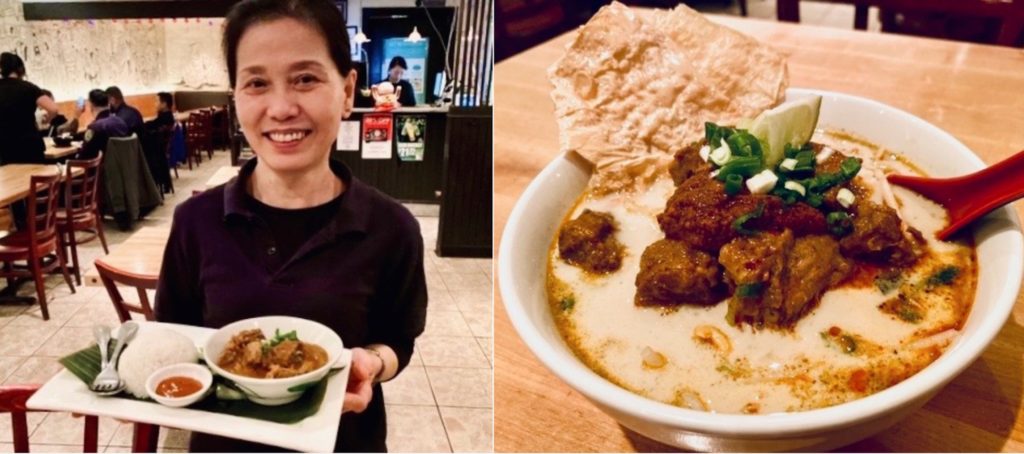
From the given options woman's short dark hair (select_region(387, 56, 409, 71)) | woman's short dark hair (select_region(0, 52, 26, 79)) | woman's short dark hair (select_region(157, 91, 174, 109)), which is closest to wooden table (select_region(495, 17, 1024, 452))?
woman's short dark hair (select_region(157, 91, 174, 109))

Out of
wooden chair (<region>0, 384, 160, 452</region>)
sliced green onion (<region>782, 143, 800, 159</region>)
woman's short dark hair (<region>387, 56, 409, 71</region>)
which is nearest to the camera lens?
sliced green onion (<region>782, 143, 800, 159</region>)

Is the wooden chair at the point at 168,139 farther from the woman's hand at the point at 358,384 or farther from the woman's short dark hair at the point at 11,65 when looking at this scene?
the woman's hand at the point at 358,384

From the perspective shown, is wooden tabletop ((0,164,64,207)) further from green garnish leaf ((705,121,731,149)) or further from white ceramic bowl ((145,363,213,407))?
green garnish leaf ((705,121,731,149))

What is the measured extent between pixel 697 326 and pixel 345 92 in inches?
24.5

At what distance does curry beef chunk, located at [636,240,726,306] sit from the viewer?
2.22ft

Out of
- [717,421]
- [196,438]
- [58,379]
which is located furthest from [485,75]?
[717,421]

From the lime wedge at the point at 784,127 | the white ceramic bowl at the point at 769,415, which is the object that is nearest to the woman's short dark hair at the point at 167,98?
the white ceramic bowl at the point at 769,415

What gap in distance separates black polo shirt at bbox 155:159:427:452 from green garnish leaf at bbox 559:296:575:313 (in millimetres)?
439

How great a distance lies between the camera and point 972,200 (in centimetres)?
72

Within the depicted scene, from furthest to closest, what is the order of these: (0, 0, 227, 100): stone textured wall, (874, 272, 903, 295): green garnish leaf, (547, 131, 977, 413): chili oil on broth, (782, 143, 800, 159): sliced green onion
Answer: (0, 0, 227, 100): stone textured wall < (782, 143, 800, 159): sliced green onion < (874, 272, 903, 295): green garnish leaf < (547, 131, 977, 413): chili oil on broth

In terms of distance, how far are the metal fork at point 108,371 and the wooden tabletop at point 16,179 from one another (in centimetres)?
70

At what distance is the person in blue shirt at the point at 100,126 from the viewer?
1274mm

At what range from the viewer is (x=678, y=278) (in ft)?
2.21

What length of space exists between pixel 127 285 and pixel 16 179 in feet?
0.94
